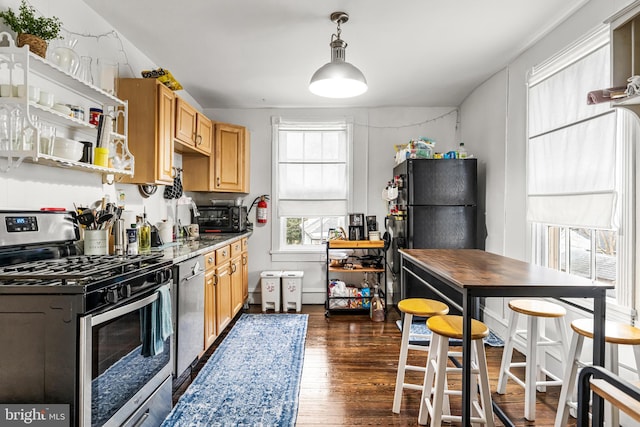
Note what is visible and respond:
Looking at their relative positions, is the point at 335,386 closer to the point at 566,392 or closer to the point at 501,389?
the point at 501,389

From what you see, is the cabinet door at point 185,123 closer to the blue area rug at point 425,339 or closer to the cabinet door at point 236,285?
the cabinet door at point 236,285

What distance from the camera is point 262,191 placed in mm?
4602

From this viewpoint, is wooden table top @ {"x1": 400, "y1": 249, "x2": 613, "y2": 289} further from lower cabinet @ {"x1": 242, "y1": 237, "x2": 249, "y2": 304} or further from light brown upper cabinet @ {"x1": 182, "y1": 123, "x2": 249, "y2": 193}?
light brown upper cabinet @ {"x1": 182, "y1": 123, "x2": 249, "y2": 193}

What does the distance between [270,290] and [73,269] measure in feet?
9.17

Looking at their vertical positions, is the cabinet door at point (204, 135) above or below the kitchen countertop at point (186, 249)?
above

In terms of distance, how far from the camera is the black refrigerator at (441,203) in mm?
3656

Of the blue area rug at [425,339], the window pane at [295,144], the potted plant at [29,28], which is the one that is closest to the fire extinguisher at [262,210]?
the window pane at [295,144]

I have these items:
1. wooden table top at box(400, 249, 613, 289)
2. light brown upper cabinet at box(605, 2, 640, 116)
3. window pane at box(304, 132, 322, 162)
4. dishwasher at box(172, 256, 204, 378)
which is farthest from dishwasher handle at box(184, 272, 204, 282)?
light brown upper cabinet at box(605, 2, 640, 116)

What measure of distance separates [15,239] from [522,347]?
3630 mm

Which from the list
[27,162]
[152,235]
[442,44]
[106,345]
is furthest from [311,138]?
[106,345]

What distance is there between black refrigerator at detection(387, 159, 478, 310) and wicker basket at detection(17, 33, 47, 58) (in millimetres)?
3063

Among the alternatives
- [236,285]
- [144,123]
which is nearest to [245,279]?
[236,285]

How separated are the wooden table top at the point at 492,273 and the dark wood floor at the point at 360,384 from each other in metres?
0.94

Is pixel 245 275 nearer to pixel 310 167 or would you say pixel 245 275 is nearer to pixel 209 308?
pixel 209 308
